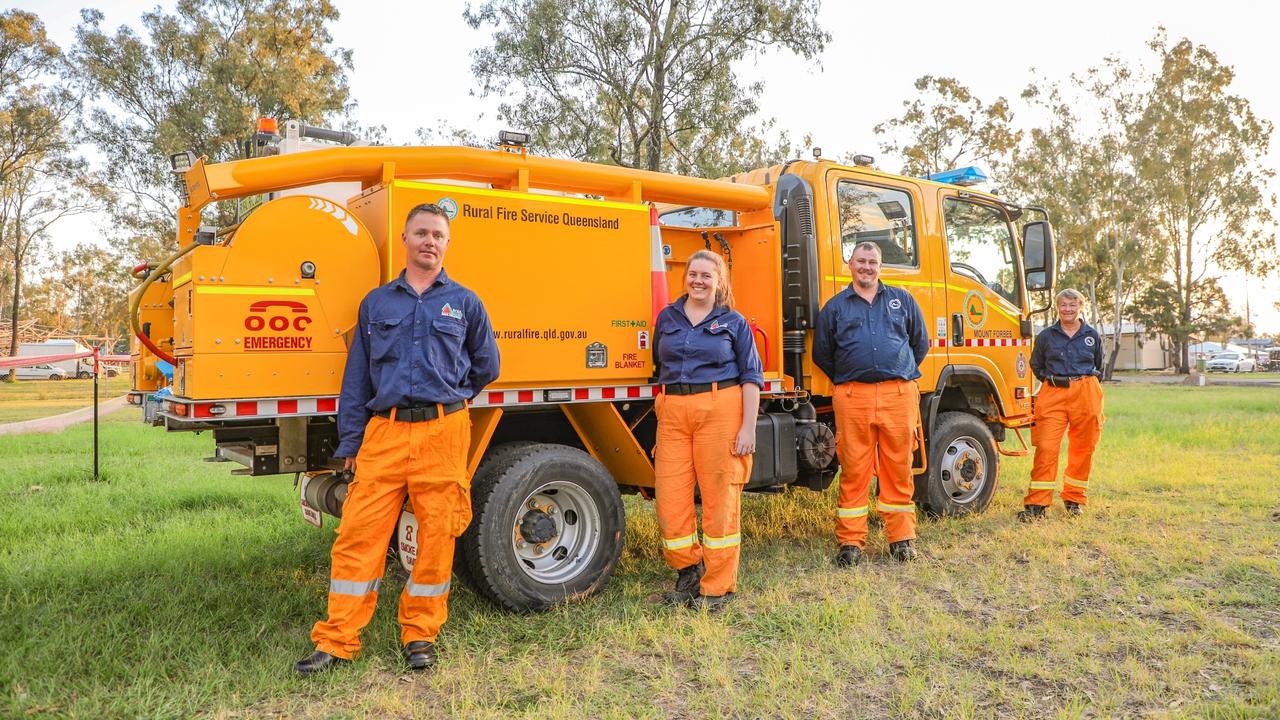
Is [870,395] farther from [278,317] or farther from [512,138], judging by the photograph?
[278,317]

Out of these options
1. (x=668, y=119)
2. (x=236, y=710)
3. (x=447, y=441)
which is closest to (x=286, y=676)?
(x=236, y=710)

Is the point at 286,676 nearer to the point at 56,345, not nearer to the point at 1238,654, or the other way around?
the point at 1238,654

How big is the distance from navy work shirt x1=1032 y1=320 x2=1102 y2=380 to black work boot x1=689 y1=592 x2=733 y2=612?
13.1 ft

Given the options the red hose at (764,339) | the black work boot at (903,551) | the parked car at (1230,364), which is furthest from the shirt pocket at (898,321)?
the parked car at (1230,364)

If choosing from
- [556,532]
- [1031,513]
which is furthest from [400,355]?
[1031,513]

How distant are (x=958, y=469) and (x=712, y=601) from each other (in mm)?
3007

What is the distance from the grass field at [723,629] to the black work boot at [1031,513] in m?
0.12

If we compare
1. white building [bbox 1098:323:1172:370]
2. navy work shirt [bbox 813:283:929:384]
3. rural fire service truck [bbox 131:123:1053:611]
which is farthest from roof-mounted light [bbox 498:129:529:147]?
white building [bbox 1098:323:1172:370]

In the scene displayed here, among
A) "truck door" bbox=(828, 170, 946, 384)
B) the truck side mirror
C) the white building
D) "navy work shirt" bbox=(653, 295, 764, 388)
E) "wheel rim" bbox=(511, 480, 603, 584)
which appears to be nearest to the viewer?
"wheel rim" bbox=(511, 480, 603, 584)

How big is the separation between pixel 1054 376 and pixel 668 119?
479 inches

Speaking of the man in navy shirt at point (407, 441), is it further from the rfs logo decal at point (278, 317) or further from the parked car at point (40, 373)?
the parked car at point (40, 373)

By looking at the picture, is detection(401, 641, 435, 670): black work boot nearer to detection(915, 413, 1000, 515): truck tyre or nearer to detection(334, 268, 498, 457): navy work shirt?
detection(334, 268, 498, 457): navy work shirt

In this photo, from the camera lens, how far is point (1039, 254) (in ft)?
22.1

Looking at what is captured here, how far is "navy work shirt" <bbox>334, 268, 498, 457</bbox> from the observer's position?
358cm
